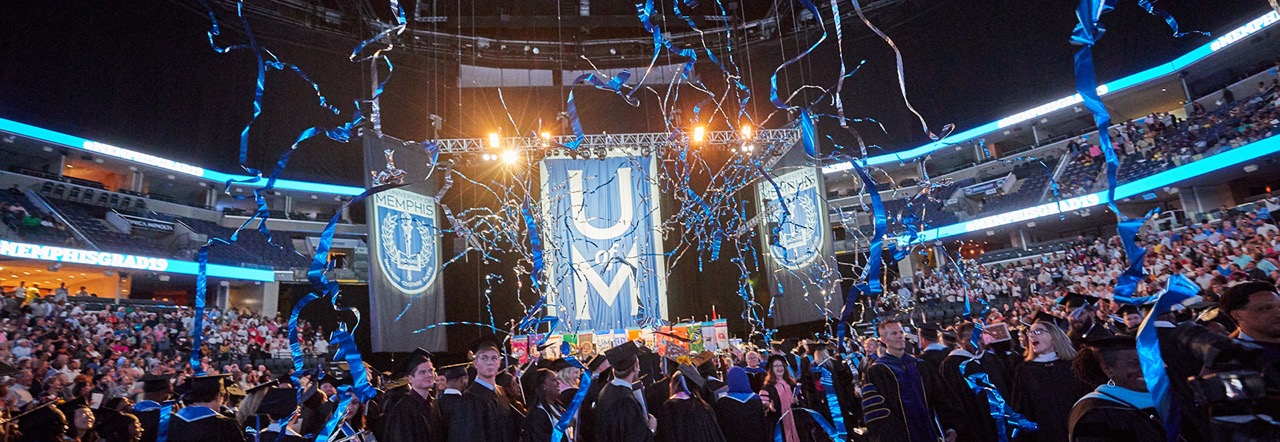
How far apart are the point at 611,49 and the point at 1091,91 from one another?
17985mm

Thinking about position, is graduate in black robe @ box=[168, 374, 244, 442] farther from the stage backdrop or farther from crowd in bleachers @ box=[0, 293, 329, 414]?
the stage backdrop

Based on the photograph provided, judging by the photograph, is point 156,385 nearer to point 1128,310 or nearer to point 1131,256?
point 1131,256

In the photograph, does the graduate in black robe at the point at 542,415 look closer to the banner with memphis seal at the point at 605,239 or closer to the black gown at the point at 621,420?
the black gown at the point at 621,420

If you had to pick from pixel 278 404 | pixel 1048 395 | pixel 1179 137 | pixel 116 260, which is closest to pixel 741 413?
pixel 1048 395

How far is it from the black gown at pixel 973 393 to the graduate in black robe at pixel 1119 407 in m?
2.07

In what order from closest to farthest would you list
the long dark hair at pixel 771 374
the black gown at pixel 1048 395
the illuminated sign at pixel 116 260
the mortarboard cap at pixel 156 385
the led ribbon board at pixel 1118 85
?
the black gown at pixel 1048 395, the mortarboard cap at pixel 156 385, the long dark hair at pixel 771 374, the illuminated sign at pixel 116 260, the led ribbon board at pixel 1118 85

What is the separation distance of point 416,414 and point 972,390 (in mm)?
3795

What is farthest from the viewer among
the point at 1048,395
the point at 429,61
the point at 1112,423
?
the point at 429,61

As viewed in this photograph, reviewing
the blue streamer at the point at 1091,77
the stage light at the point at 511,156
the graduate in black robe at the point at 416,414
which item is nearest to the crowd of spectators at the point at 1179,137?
the stage light at the point at 511,156

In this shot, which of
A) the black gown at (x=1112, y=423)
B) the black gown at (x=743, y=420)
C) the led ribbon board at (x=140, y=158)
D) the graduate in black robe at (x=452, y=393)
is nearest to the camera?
the black gown at (x=1112, y=423)

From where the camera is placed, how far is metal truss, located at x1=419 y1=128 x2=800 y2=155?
16.2m

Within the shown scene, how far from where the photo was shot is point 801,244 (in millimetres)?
15844

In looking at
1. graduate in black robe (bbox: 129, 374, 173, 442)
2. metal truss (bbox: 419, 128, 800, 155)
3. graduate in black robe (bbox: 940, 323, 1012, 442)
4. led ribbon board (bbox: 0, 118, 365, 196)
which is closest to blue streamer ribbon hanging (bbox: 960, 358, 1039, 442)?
graduate in black robe (bbox: 940, 323, 1012, 442)

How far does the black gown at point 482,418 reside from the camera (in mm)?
4039
